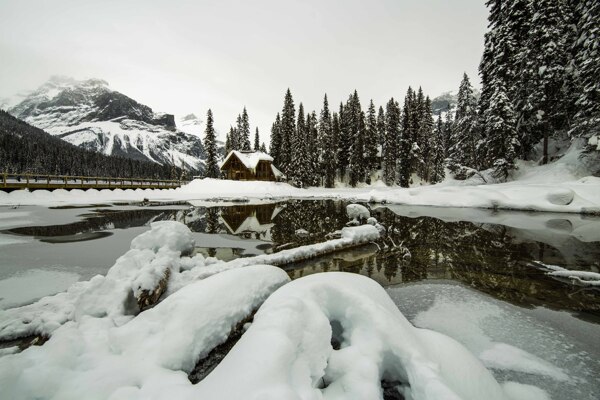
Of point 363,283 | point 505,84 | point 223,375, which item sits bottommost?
point 223,375

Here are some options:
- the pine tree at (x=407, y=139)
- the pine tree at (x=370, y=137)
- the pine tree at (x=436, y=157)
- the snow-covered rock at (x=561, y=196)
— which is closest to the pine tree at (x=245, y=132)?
the pine tree at (x=370, y=137)

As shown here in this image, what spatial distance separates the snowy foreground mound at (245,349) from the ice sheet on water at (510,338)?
470mm

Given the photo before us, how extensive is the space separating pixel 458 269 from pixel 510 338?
10.8ft

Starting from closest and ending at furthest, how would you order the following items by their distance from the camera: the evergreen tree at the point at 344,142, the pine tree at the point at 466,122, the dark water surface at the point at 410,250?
the dark water surface at the point at 410,250 < the pine tree at the point at 466,122 < the evergreen tree at the point at 344,142

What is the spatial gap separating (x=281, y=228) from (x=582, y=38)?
28160 mm

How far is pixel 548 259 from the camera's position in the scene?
7.93 m

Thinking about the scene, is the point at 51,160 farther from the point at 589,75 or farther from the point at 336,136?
the point at 589,75

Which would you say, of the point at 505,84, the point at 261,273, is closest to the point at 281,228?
the point at 261,273

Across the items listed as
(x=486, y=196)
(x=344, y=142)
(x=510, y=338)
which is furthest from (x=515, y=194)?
(x=344, y=142)

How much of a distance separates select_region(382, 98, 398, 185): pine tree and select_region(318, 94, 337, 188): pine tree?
10.5 metres

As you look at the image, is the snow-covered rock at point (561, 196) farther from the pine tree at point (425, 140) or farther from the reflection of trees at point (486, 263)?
the pine tree at point (425, 140)

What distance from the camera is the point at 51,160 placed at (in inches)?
3593

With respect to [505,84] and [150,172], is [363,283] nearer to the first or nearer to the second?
[505,84]

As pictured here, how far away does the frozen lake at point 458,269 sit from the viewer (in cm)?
380
